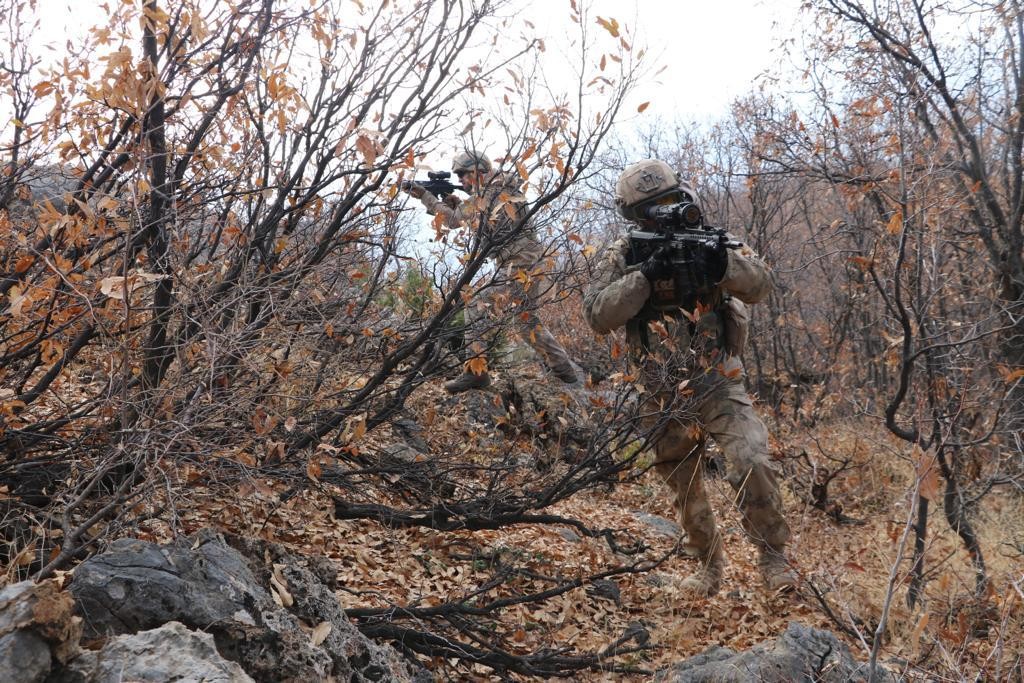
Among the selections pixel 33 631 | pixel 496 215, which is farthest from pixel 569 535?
pixel 33 631

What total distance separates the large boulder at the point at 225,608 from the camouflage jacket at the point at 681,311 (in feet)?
7.51

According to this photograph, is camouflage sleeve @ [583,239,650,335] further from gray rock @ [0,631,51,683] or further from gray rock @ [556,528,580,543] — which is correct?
gray rock @ [0,631,51,683]

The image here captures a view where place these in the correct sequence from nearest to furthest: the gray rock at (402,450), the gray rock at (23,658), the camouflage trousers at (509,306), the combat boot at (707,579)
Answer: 1. the gray rock at (23,658)
2. the camouflage trousers at (509,306)
3. the combat boot at (707,579)
4. the gray rock at (402,450)

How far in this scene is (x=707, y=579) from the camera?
167 inches

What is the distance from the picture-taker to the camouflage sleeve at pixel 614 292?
4242 mm

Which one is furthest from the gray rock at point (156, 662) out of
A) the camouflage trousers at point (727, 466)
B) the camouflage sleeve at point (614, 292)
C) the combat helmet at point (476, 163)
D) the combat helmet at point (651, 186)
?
the combat helmet at point (651, 186)

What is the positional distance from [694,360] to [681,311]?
276 mm

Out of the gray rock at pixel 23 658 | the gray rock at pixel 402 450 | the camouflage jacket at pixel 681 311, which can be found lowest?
the gray rock at pixel 402 450

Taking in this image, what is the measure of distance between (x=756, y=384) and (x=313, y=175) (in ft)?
25.2

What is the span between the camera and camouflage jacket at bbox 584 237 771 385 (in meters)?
4.16

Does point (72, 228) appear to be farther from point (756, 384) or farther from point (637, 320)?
point (756, 384)

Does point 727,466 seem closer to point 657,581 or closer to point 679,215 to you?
point 657,581

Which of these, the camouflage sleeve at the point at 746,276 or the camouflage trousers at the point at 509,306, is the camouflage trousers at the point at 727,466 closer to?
the camouflage sleeve at the point at 746,276

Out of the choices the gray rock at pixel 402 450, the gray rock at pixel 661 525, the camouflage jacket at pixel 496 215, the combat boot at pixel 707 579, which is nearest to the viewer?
the camouflage jacket at pixel 496 215
